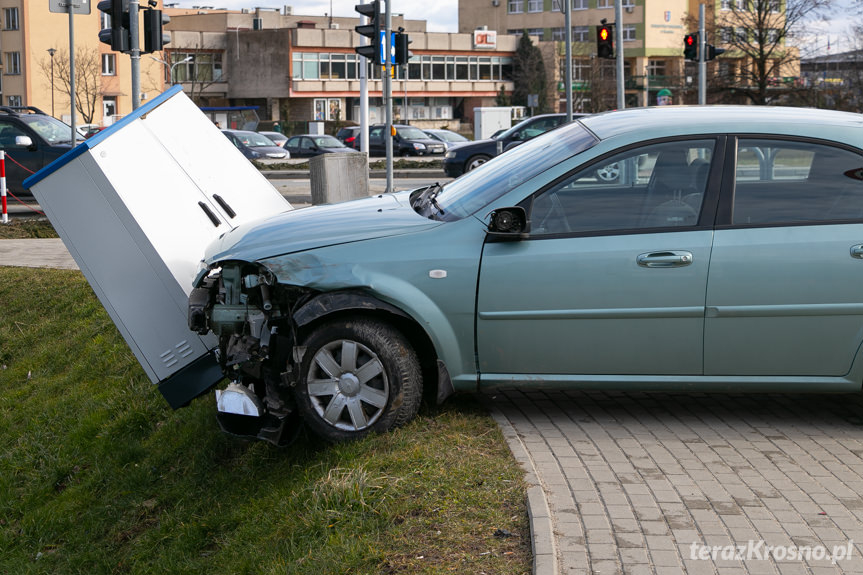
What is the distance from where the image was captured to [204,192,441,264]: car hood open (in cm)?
550

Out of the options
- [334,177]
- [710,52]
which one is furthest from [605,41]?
[334,177]

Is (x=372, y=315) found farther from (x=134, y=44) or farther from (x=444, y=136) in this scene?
(x=444, y=136)

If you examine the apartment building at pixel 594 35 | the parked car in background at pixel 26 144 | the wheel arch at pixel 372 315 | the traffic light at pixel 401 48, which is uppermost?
the apartment building at pixel 594 35

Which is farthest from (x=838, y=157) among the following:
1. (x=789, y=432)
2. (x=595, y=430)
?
(x=595, y=430)

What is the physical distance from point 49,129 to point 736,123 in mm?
17236

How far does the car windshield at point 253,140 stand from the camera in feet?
133

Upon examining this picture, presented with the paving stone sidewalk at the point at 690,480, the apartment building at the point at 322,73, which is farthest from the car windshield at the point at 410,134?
the paving stone sidewalk at the point at 690,480

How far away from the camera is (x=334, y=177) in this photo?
14.4 metres

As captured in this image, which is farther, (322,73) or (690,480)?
(322,73)

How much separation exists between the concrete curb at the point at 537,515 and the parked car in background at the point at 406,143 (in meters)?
39.2

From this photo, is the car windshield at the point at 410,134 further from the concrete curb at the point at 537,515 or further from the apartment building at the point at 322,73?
the concrete curb at the point at 537,515

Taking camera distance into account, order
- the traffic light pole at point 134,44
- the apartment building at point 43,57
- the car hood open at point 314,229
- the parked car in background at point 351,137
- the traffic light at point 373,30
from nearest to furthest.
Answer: the car hood open at point 314,229 < the traffic light pole at point 134,44 < the traffic light at point 373,30 < the parked car in background at point 351,137 < the apartment building at point 43,57

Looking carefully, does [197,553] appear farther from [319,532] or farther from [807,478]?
[807,478]

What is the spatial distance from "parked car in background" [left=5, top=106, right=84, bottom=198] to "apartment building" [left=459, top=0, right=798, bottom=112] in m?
57.9
